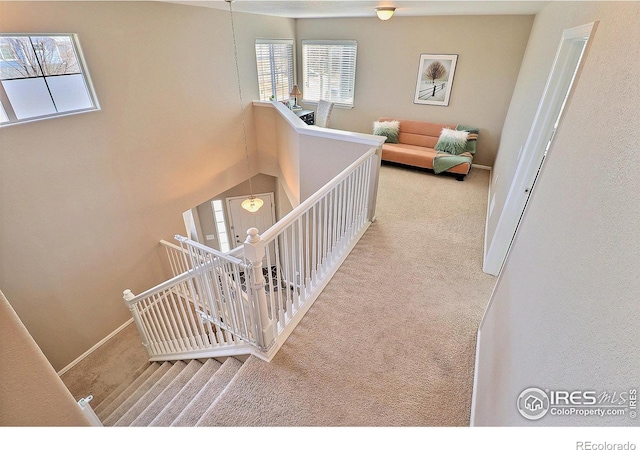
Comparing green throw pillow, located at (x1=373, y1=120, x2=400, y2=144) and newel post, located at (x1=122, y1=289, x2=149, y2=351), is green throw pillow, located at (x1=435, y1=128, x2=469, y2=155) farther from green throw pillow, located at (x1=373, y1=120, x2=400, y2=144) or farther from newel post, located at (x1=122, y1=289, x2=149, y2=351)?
newel post, located at (x1=122, y1=289, x2=149, y2=351)

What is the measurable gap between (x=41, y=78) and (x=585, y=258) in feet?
14.6

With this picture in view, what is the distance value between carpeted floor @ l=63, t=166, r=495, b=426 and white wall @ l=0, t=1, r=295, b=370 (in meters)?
2.86

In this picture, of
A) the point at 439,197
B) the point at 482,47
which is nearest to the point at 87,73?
the point at 439,197

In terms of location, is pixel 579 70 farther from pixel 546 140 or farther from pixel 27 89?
pixel 27 89

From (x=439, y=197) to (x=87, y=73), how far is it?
15.1 feet

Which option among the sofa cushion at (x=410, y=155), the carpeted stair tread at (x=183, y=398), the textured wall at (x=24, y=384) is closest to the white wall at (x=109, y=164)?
the carpeted stair tread at (x=183, y=398)

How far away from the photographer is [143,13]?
141 inches

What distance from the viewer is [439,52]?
5355mm

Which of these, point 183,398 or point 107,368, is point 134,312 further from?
point 107,368

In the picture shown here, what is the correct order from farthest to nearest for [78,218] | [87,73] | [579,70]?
1. [78,218]
2. [87,73]
3. [579,70]

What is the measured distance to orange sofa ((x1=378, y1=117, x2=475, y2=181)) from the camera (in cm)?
504

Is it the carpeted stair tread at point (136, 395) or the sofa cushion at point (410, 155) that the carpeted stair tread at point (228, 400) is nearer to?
the carpeted stair tread at point (136, 395)

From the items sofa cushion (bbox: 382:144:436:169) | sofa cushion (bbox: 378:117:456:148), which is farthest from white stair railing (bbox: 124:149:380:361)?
sofa cushion (bbox: 378:117:456:148)

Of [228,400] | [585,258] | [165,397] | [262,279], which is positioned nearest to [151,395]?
[165,397]
